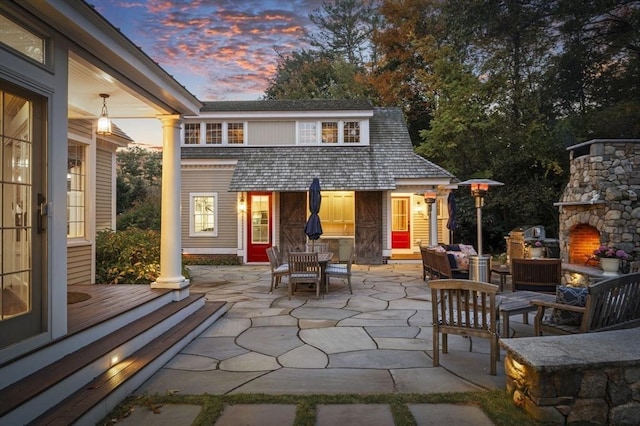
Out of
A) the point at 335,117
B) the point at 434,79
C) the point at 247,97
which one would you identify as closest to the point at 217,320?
the point at 335,117

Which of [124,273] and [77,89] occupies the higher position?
[77,89]

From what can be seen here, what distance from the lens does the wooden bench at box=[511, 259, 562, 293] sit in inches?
298

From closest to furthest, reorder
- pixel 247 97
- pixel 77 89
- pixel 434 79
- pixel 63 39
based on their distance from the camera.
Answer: pixel 63 39 → pixel 77 89 → pixel 434 79 → pixel 247 97

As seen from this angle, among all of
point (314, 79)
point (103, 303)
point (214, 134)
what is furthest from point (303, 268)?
point (314, 79)

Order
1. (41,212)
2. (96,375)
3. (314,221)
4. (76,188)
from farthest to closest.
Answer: (314,221) < (76,188) < (96,375) < (41,212)

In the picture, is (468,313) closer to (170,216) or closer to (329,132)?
(170,216)

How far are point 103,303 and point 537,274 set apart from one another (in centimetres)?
710

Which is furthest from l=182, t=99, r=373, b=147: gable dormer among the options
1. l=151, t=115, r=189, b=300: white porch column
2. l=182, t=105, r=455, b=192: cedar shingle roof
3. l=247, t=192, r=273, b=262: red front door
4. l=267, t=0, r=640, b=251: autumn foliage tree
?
l=151, t=115, r=189, b=300: white porch column

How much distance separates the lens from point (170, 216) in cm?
653

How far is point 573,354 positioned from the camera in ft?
11.1

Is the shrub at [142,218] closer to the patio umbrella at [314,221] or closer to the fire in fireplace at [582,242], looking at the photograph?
the patio umbrella at [314,221]

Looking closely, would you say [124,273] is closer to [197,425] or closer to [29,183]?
[29,183]

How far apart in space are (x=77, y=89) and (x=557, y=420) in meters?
6.57

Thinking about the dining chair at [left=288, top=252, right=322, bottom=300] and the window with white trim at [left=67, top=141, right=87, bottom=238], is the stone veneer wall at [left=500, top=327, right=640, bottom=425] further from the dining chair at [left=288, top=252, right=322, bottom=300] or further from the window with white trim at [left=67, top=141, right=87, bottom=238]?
the window with white trim at [left=67, top=141, right=87, bottom=238]
